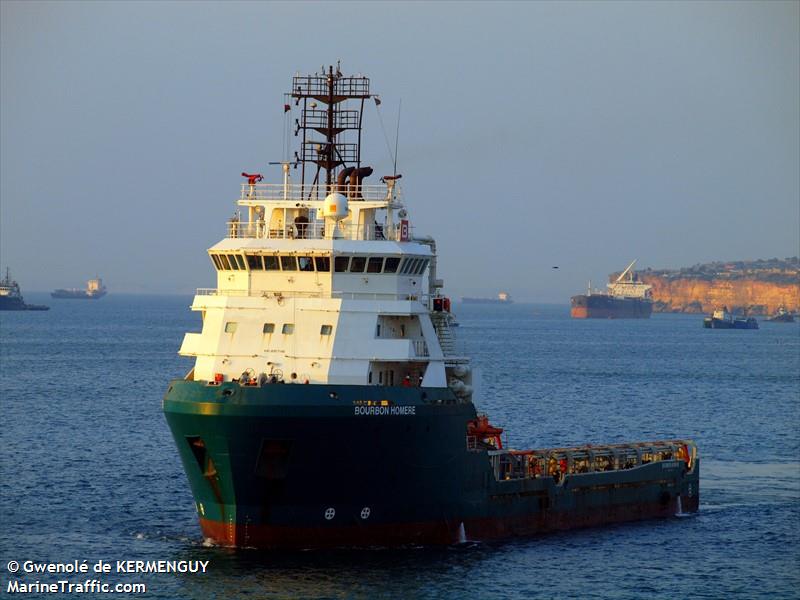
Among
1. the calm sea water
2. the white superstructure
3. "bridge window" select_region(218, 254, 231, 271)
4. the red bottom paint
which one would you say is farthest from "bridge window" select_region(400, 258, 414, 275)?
the calm sea water

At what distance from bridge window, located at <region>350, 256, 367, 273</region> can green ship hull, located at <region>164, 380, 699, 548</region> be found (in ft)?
11.6

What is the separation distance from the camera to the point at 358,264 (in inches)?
1543

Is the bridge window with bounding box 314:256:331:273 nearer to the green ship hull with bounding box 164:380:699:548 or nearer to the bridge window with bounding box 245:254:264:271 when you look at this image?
the bridge window with bounding box 245:254:264:271

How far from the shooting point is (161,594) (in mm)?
34281

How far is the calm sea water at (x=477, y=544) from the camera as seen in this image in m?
36.1

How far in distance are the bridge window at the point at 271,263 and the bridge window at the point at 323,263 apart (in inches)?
41.4

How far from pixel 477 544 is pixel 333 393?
6398 mm

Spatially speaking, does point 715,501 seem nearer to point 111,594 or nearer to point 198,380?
point 198,380

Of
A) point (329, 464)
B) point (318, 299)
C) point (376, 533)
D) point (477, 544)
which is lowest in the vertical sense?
point (477, 544)

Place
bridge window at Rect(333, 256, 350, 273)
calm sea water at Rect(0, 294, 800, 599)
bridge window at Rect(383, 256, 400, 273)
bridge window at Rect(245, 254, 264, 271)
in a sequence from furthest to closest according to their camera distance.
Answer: bridge window at Rect(383, 256, 400, 273), bridge window at Rect(245, 254, 264, 271), bridge window at Rect(333, 256, 350, 273), calm sea water at Rect(0, 294, 800, 599)

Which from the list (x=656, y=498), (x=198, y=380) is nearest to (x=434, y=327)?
(x=198, y=380)

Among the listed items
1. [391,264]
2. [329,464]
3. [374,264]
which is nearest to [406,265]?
[391,264]

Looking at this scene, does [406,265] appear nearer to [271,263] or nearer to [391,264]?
[391,264]

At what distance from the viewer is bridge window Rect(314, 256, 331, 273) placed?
38781mm
